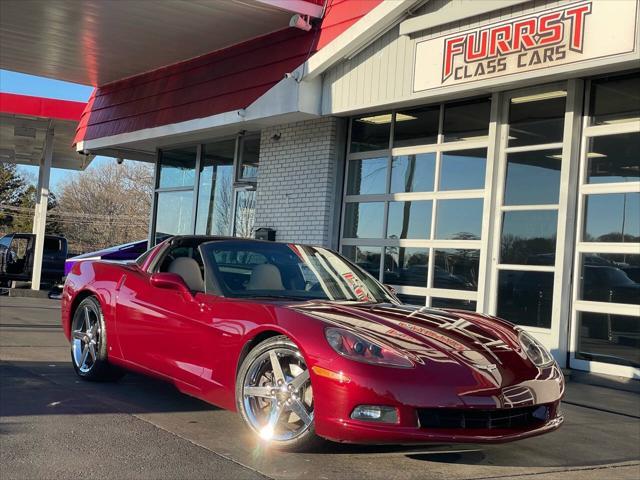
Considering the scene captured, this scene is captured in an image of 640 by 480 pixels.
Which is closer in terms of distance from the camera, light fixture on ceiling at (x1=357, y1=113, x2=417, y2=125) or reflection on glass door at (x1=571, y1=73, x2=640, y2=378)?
reflection on glass door at (x1=571, y1=73, x2=640, y2=378)

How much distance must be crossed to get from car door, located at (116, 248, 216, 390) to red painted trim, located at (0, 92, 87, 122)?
12654mm

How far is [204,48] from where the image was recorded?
12469mm

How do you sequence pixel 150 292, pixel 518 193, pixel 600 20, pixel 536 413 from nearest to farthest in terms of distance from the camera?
pixel 536 413
pixel 150 292
pixel 600 20
pixel 518 193

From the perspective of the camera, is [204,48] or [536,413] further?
[204,48]

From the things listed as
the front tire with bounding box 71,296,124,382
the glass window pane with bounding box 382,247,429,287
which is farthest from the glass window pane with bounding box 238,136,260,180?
the front tire with bounding box 71,296,124,382

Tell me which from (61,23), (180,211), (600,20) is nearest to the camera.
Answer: (600,20)

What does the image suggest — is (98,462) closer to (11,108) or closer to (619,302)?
(619,302)

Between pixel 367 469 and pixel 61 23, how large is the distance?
9.78 meters

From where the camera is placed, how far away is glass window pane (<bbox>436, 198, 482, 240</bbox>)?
9359 millimetres

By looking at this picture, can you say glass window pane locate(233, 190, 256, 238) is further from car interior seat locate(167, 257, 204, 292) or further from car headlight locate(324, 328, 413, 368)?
car headlight locate(324, 328, 413, 368)

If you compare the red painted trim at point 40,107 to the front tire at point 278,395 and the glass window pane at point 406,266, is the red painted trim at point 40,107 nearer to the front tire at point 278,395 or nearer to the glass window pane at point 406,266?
the glass window pane at point 406,266

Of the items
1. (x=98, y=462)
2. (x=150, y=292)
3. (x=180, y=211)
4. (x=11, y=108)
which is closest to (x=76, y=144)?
(x=11, y=108)

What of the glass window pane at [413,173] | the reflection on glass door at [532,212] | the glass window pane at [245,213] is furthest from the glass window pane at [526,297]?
the glass window pane at [245,213]

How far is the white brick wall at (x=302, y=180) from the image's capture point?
36.4ft
